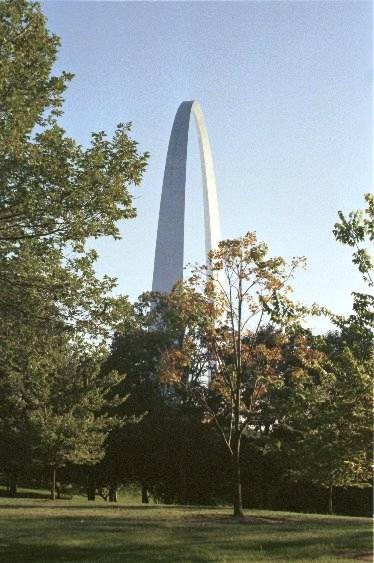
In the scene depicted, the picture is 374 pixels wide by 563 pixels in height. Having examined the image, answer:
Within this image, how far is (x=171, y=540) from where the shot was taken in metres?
14.7

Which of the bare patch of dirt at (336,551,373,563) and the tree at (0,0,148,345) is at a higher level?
the tree at (0,0,148,345)

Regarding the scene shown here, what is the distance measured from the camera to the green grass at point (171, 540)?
12.2 metres

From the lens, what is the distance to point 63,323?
16078 millimetres

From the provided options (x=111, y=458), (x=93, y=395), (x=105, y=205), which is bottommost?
(x=111, y=458)

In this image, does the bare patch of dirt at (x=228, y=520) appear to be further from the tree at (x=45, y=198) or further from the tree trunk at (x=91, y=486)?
the tree trunk at (x=91, y=486)

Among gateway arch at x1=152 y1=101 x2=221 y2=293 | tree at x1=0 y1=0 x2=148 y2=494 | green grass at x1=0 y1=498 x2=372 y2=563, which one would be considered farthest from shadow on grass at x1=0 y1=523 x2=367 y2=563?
gateway arch at x1=152 y1=101 x2=221 y2=293

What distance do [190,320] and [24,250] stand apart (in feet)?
30.7

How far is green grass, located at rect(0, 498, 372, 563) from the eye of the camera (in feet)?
39.9

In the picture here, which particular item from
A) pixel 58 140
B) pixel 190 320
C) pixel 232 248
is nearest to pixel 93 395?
pixel 190 320

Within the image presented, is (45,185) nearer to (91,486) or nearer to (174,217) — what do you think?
(174,217)

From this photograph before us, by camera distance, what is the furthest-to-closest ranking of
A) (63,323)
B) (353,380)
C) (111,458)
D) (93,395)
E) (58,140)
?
(111,458) → (93,395) → (63,323) → (58,140) → (353,380)

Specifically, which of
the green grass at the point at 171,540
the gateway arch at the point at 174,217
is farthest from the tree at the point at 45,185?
the gateway arch at the point at 174,217

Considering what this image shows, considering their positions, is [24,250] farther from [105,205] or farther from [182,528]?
[182,528]

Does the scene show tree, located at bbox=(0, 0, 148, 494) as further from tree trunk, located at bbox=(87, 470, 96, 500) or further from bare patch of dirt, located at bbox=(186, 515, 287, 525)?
tree trunk, located at bbox=(87, 470, 96, 500)
